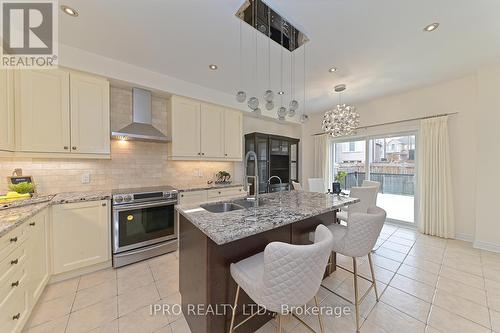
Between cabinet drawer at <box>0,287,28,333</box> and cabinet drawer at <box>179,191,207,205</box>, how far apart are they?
1675mm

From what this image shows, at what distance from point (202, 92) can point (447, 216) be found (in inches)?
193

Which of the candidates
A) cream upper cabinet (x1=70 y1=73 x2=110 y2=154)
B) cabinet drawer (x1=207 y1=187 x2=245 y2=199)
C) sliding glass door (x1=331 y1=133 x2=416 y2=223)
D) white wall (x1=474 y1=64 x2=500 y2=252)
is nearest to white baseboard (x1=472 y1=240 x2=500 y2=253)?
white wall (x1=474 y1=64 x2=500 y2=252)

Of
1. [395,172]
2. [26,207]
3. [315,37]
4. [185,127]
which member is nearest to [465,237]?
[395,172]

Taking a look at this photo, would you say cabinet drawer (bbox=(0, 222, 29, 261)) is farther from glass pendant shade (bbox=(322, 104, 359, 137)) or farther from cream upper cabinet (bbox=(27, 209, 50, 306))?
glass pendant shade (bbox=(322, 104, 359, 137))

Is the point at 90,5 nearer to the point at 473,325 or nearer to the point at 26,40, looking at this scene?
the point at 26,40

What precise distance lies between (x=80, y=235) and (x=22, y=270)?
0.73 m

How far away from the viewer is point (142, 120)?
292cm

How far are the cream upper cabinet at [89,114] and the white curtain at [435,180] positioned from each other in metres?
5.36

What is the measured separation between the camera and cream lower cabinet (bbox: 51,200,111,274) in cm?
204

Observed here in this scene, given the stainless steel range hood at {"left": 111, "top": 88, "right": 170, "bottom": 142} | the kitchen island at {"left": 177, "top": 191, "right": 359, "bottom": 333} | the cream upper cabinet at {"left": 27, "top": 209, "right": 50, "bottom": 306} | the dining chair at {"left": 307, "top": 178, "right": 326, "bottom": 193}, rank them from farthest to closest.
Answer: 1. the dining chair at {"left": 307, "top": 178, "right": 326, "bottom": 193}
2. the stainless steel range hood at {"left": 111, "top": 88, "right": 170, "bottom": 142}
3. the cream upper cabinet at {"left": 27, "top": 209, "right": 50, "bottom": 306}
4. the kitchen island at {"left": 177, "top": 191, "right": 359, "bottom": 333}

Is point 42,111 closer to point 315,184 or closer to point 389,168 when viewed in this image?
point 315,184

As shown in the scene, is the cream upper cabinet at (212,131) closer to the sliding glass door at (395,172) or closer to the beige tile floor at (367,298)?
the beige tile floor at (367,298)

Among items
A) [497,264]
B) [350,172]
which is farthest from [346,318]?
[350,172]

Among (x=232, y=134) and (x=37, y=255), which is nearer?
(x=37, y=255)
